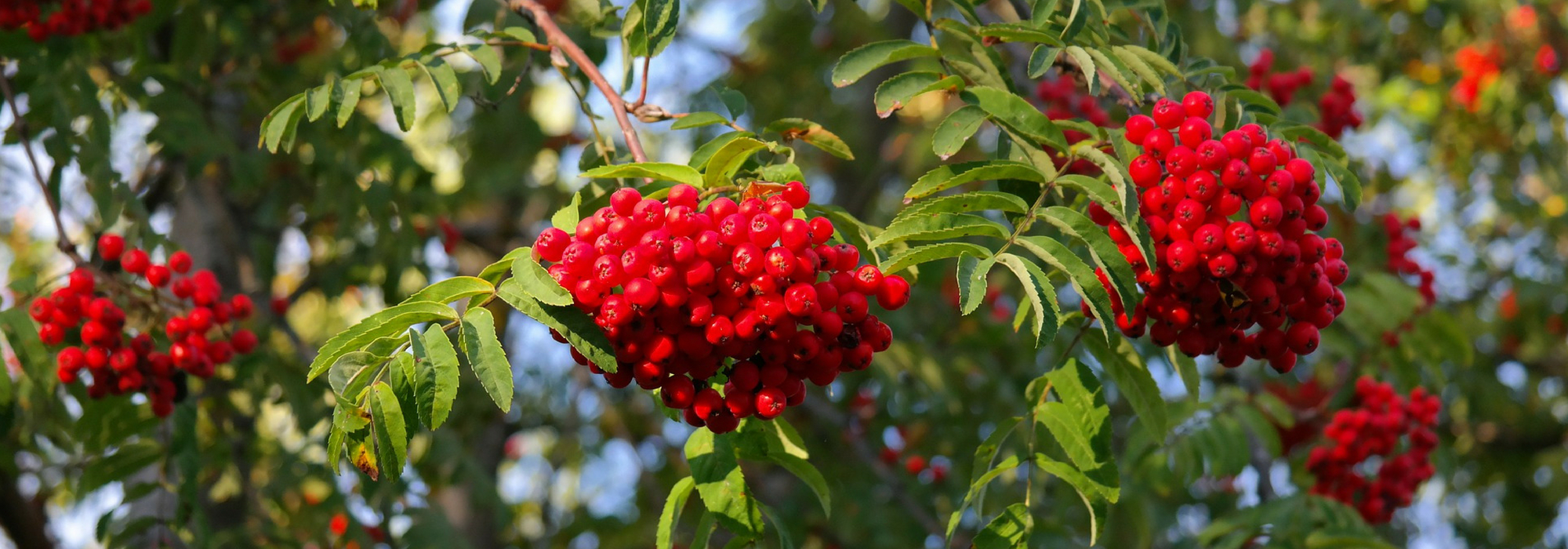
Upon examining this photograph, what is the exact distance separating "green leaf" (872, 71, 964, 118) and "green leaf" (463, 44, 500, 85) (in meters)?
1.05

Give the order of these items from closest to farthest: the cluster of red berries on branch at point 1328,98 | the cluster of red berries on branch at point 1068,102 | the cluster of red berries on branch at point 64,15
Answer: the cluster of red berries on branch at point 64,15
the cluster of red berries on branch at point 1068,102
the cluster of red berries on branch at point 1328,98

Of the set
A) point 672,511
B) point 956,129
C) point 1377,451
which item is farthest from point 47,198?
point 1377,451

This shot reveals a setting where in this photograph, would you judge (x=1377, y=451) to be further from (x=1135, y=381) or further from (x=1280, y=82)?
(x=1135, y=381)

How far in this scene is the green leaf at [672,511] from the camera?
251cm

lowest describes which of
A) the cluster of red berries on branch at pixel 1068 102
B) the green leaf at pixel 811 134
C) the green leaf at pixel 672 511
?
the cluster of red berries on branch at pixel 1068 102

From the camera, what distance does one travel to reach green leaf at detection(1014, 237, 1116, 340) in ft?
7.27

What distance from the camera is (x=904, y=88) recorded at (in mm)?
2605

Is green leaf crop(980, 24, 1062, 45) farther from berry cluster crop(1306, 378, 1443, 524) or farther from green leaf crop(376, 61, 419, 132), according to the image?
berry cluster crop(1306, 378, 1443, 524)

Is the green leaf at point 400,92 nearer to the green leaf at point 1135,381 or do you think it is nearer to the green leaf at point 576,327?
the green leaf at point 576,327

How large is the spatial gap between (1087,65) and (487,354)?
1354mm

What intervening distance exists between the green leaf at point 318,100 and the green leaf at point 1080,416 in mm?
1869

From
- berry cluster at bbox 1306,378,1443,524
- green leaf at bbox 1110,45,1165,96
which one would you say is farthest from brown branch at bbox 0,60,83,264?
berry cluster at bbox 1306,378,1443,524

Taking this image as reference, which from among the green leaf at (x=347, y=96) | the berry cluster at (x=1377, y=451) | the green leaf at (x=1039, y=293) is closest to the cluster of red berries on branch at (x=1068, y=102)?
the berry cluster at (x=1377, y=451)

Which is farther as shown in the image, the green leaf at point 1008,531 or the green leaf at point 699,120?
the green leaf at point 699,120
